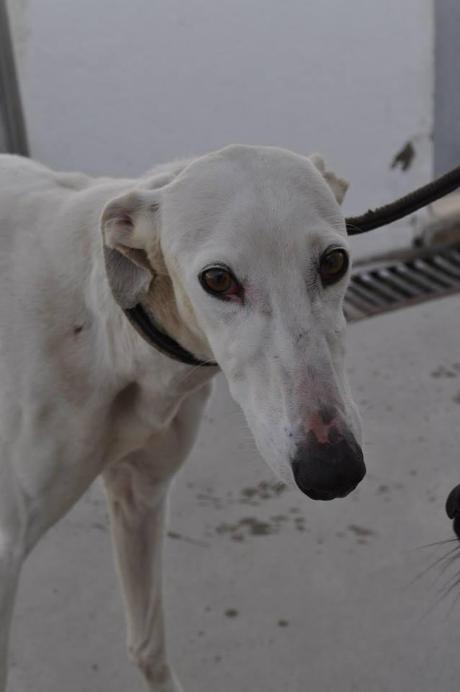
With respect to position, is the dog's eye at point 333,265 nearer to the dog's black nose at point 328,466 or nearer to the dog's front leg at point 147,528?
Answer: the dog's black nose at point 328,466

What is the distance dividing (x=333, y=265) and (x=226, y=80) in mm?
2430

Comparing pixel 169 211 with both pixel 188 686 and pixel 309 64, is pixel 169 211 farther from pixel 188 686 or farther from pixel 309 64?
pixel 309 64

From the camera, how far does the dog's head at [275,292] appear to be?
1072 mm

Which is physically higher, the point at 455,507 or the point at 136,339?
the point at 136,339

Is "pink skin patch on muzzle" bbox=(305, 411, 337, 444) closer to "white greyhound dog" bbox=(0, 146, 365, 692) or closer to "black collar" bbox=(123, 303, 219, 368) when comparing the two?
"white greyhound dog" bbox=(0, 146, 365, 692)

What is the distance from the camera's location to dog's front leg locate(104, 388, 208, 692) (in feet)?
5.17

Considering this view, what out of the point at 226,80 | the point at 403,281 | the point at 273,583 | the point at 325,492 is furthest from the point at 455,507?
the point at 226,80

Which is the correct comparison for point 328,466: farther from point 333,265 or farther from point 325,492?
point 333,265

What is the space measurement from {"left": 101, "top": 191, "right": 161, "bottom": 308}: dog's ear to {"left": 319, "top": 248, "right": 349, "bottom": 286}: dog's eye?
23 centimetres

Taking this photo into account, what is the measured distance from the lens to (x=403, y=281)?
→ 3336 millimetres

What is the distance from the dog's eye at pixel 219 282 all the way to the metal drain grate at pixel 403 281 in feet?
6.47

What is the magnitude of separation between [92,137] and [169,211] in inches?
91.8

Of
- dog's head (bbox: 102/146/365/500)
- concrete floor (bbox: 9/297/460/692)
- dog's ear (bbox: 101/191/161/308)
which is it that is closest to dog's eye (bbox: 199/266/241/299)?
dog's head (bbox: 102/146/365/500)

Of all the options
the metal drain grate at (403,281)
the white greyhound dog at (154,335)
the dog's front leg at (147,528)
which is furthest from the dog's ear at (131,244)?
the metal drain grate at (403,281)
